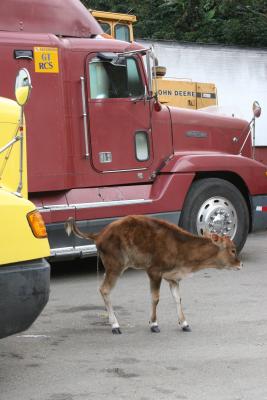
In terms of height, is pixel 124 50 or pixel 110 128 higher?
pixel 124 50

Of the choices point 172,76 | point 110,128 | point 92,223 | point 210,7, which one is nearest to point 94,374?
point 92,223

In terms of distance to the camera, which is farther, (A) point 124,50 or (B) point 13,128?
(A) point 124,50

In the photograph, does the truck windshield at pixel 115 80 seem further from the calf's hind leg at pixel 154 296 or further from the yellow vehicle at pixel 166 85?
Answer: the yellow vehicle at pixel 166 85

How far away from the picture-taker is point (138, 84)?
9.58 metres

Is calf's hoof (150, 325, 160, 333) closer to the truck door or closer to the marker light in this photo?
the marker light

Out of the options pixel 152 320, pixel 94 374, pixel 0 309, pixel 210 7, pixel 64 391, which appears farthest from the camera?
pixel 210 7

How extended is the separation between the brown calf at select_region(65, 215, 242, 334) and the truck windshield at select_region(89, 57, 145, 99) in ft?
10.2

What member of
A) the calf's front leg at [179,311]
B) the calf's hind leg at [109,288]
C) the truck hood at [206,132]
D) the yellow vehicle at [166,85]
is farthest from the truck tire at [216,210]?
the yellow vehicle at [166,85]

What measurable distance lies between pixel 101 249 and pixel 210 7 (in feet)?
63.7

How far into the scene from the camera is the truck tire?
384 inches

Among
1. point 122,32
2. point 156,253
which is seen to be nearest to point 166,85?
point 122,32

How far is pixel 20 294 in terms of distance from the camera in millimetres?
4551

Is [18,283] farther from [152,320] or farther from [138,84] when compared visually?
[138,84]

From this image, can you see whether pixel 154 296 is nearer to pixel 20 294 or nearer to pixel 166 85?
pixel 20 294
